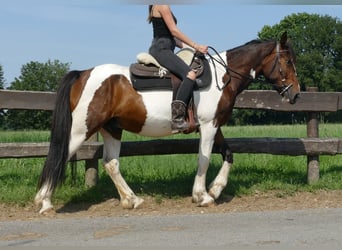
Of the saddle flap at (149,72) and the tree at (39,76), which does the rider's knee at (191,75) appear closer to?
the saddle flap at (149,72)

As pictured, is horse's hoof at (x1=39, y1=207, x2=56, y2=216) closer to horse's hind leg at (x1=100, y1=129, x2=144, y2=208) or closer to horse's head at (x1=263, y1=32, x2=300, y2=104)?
horse's hind leg at (x1=100, y1=129, x2=144, y2=208)

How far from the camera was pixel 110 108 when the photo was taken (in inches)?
282

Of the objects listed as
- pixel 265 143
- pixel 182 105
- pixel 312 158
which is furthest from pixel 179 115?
pixel 312 158

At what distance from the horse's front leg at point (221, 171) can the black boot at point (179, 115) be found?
0.96 m

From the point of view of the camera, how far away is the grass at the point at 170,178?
7686 mm

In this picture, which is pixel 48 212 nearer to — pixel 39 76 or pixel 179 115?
pixel 179 115

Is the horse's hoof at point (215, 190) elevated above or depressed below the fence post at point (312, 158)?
below

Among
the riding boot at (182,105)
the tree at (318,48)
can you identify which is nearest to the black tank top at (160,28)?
the riding boot at (182,105)

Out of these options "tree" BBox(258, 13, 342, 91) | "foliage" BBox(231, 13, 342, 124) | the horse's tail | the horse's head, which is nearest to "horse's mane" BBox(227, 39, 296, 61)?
the horse's head

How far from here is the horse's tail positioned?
6.83 metres

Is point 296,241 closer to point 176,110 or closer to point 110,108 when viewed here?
point 176,110

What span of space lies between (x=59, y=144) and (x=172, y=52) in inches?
79.0

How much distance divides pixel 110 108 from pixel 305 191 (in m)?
3.36

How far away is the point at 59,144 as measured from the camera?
22.6 ft
